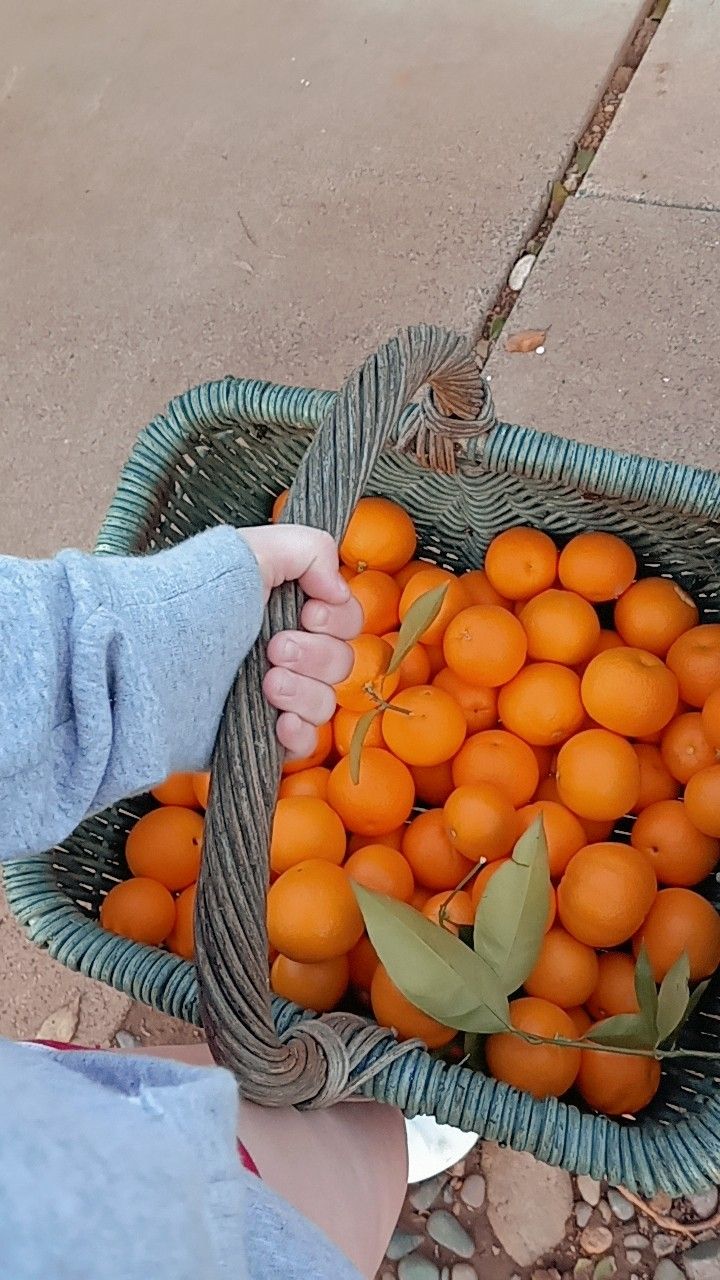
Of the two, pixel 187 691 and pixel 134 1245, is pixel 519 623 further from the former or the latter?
pixel 134 1245

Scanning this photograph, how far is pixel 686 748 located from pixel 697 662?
0.07 metres

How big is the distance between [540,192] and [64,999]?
4.14 ft

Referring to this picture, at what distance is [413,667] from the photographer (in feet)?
2.86

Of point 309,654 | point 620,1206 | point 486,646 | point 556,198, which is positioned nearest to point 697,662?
point 486,646

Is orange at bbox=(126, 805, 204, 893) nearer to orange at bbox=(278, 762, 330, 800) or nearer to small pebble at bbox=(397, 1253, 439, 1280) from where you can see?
orange at bbox=(278, 762, 330, 800)

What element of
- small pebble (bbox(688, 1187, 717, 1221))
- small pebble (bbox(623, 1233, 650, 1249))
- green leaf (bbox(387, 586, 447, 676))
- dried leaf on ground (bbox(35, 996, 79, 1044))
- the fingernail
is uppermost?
the fingernail

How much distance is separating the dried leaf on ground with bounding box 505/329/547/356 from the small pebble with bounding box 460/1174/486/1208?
97cm

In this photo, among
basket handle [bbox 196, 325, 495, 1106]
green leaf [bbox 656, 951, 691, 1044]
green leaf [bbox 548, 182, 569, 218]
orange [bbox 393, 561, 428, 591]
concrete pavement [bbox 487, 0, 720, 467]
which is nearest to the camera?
basket handle [bbox 196, 325, 495, 1106]

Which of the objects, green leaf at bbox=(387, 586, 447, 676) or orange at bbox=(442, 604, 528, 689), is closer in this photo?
green leaf at bbox=(387, 586, 447, 676)

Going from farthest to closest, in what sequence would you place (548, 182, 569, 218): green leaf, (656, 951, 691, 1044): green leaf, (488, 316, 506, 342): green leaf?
(548, 182, 569, 218): green leaf < (488, 316, 506, 342): green leaf < (656, 951, 691, 1044): green leaf

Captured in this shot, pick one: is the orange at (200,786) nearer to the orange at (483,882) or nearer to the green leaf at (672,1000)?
the orange at (483,882)

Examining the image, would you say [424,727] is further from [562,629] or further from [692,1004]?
[692,1004]

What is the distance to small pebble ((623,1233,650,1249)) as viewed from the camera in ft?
2.80

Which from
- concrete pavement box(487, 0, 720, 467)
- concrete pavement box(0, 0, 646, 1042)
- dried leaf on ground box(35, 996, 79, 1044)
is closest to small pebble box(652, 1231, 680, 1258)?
dried leaf on ground box(35, 996, 79, 1044)
